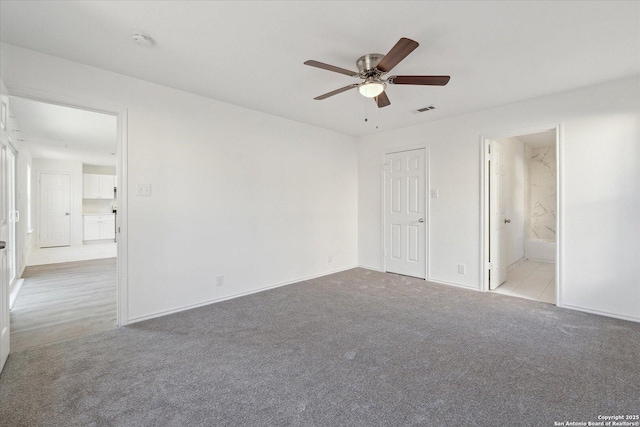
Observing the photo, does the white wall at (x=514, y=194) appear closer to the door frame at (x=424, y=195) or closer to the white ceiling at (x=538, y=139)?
the white ceiling at (x=538, y=139)

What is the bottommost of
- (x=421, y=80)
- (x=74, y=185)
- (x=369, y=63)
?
(x=74, y=185)

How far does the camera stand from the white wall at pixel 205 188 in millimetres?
2795

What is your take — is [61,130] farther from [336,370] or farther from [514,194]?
[514,194]

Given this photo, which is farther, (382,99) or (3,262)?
(382,99)

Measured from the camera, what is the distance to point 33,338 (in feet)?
8.43

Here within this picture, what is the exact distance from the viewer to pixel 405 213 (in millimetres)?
4707

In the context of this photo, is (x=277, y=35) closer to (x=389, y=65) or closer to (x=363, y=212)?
(x=389, y=65)

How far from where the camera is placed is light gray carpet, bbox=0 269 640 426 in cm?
162

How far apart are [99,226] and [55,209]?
119cm

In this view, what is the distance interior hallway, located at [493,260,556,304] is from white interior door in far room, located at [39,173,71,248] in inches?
418

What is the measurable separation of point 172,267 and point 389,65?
116 inches

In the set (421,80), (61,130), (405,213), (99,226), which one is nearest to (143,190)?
(421,80)

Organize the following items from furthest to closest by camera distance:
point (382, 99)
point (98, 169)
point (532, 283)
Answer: point (98, 169)
point (532, 283)
point (382, 99)

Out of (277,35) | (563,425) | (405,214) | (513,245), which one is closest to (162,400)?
(563,425)
